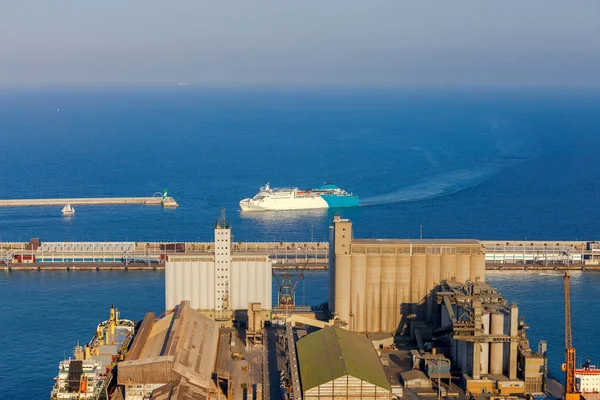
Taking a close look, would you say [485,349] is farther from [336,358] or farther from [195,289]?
[195,289]

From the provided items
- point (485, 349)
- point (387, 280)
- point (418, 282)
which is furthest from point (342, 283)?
point (485, 349)

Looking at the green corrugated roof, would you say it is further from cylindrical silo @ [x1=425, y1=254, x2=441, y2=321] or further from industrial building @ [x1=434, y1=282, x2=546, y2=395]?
cylindrical silo @ [x1=425, y1=254, x2=441, y2=321]

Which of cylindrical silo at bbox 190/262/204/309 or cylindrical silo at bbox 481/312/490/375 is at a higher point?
cylindrical silo at bbox 190/262/204/309

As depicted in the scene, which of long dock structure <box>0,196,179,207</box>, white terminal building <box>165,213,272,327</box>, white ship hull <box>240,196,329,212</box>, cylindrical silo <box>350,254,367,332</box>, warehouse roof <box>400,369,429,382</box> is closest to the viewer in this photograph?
warehouse roof <box>400,369,429,382</box>

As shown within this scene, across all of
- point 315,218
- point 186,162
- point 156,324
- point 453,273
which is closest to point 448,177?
point 315,218

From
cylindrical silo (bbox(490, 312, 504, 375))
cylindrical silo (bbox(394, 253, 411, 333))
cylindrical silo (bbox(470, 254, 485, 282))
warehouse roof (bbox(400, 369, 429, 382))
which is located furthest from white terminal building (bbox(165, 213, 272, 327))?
cylindrical silo (bbox(490, 312, 504, 375))

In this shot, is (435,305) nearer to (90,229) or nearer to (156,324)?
(156,324)

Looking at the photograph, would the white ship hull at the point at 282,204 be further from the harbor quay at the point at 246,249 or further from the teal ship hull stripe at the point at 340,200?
the harbor quay at the point at 246,249
